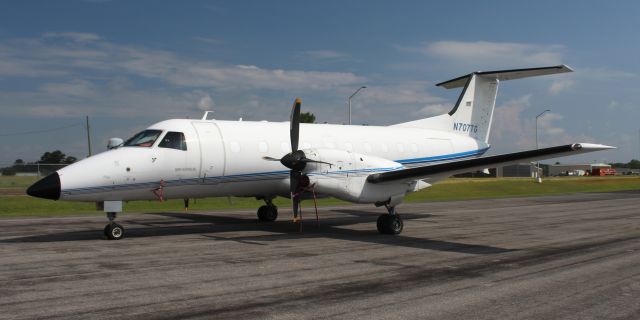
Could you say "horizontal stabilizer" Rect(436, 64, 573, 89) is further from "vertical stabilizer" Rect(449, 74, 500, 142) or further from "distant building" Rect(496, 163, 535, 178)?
"distant building" Rect(496, 163, 535, 178)

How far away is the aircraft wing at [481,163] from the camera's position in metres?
11.9

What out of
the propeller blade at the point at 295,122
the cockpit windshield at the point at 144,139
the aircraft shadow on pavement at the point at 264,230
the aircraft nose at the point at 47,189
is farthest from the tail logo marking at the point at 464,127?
the aircraft nose at the point at 47,189

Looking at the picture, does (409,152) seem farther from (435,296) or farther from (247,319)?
(247,319)

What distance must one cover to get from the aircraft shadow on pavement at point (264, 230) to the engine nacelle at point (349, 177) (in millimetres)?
1150

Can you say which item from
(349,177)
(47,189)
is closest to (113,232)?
(47,189)

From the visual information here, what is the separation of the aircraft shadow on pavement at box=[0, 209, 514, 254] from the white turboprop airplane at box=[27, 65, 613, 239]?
1038 millimetres

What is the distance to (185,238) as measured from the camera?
1459cm

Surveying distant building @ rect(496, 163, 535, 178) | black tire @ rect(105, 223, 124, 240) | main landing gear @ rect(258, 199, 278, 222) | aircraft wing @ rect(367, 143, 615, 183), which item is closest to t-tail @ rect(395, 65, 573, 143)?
main landing gear @ rect(258, 199, 278, 222)

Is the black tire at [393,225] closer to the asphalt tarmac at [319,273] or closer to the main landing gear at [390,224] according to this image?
the main landing gear at [390,224]

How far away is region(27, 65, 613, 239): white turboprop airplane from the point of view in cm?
1335

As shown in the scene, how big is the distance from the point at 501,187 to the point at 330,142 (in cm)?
3786

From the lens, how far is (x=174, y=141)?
1491 cm

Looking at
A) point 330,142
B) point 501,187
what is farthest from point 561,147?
point 501,187

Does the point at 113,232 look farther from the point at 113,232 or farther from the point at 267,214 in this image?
the point at 267,214
